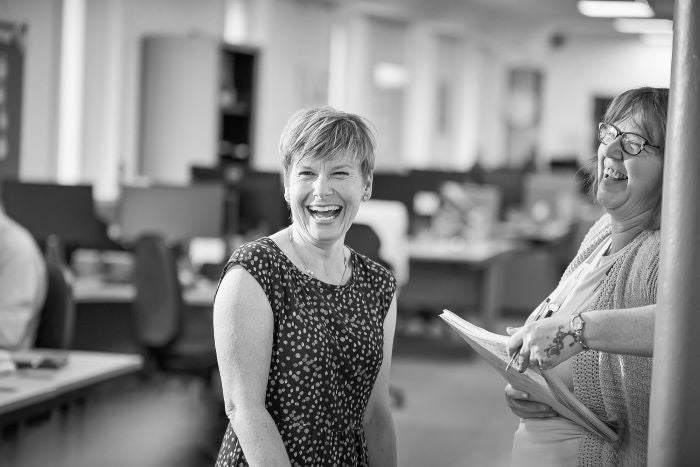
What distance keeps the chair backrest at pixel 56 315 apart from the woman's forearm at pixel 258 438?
6.42ft

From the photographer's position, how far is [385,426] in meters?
2.24

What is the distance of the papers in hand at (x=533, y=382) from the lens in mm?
1977

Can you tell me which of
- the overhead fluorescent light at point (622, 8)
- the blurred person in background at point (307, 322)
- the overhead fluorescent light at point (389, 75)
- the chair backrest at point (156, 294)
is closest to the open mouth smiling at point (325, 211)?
the blurred person in background at point (307, 322)

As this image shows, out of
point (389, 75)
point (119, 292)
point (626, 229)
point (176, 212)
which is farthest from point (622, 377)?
point (389, 75)

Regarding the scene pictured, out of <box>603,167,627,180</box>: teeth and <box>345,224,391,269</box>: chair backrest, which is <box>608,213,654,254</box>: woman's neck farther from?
<box>345,224,391,269</box>: chair backrest

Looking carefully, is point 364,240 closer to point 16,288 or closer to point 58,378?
point 16,288

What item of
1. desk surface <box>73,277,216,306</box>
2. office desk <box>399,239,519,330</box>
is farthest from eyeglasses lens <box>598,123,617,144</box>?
office desk <box>399,239,519,330</box>

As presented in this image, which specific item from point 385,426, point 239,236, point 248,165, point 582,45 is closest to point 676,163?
point 385,426

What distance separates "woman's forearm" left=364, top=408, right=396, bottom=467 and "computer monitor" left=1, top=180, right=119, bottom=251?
15.0 feet

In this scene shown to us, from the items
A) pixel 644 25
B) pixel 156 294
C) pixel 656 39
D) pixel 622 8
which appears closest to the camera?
pixel 156 294

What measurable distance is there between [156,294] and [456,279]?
3920mm

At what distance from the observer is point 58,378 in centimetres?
313

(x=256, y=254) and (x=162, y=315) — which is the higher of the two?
(x=256, y=254)

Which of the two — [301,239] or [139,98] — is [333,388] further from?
[139,98]
